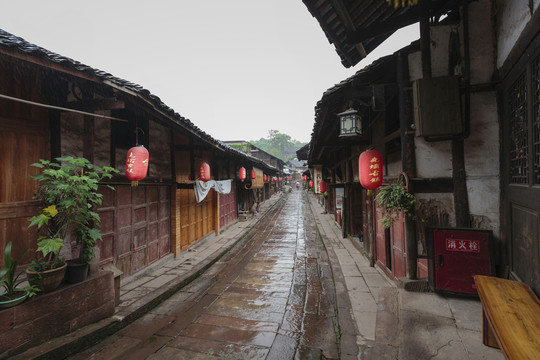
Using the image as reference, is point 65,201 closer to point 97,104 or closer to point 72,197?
point 72,197

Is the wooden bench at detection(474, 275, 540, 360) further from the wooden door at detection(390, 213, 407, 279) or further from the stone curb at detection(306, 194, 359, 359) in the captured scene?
the wooden door at detection(390, 213, 407, 279)

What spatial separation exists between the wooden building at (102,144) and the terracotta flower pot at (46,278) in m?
0.88

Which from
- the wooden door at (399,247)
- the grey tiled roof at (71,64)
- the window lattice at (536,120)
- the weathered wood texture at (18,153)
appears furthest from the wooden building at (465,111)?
the weathered wood texture at (18,153)

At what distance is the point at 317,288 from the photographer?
6742mm

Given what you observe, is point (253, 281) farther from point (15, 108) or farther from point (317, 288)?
point (15, 108)

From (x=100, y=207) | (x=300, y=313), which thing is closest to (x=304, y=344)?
(x=300, y=313)

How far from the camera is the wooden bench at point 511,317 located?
202 centimetres

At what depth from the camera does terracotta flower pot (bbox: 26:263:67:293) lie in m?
3.76

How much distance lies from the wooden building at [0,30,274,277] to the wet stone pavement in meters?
2.24

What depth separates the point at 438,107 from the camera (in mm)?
4066

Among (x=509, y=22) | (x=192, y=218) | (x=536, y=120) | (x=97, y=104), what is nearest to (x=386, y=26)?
(x=509, y=22)

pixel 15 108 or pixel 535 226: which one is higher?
pixel 15 108

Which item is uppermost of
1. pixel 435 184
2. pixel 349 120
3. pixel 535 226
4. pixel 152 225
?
pixel 349 120

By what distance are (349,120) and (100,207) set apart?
6.51 m
